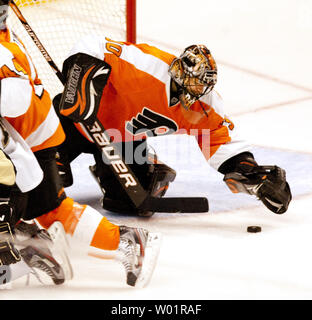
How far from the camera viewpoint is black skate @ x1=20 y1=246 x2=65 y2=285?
2.25m

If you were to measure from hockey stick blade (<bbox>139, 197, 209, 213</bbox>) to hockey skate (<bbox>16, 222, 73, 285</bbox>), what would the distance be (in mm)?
578

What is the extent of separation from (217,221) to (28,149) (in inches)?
43.0

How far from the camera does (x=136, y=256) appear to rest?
2.29 m

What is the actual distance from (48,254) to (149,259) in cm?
32

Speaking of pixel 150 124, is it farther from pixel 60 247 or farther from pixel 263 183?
pixel 60 247

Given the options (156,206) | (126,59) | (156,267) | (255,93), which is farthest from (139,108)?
(255,93)

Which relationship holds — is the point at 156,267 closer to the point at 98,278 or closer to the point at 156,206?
the point at 98,278

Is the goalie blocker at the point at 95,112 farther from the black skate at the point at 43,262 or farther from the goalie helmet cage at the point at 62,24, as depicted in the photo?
the goalie helmet cage at the point at 62,24

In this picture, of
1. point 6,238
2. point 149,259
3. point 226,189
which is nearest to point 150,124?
point 226,189

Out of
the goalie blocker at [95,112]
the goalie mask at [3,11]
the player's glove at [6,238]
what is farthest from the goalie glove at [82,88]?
the player's glove at [6,238]

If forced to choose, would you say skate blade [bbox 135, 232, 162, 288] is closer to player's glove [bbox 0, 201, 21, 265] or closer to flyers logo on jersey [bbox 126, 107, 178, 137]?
player's glove [bbox 0, 201, 21, 265]

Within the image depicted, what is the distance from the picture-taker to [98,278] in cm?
235

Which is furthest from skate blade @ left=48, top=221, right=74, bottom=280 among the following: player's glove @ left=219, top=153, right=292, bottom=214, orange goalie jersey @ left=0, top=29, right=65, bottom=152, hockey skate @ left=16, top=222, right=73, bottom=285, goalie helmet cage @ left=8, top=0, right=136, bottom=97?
goalie helmet cage @ left=8, top=0, right=136, bottom=97

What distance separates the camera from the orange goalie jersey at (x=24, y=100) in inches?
79.2
